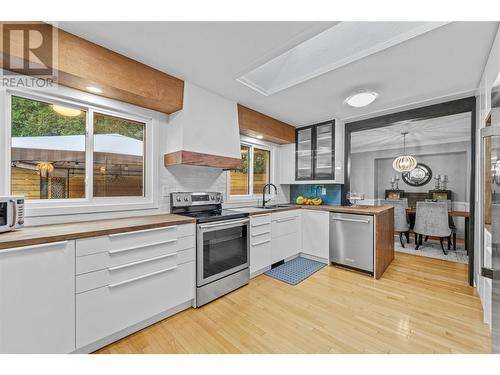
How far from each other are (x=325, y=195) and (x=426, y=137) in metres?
3.66

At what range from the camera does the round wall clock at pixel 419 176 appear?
19.0ft

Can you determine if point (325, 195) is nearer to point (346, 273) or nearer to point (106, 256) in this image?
point (346, 273)

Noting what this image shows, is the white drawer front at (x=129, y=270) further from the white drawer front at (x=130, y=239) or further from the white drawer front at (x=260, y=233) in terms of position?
the white drawer front at (x=260, y=233)

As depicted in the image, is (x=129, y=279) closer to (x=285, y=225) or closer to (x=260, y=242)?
(x=260, y=242)

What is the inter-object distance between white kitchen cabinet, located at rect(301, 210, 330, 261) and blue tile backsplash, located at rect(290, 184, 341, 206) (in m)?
0.60

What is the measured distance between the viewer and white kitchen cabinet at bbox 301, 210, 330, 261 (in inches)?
124

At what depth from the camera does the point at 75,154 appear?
1.98 metres

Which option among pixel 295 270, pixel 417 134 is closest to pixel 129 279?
pixel 295 270

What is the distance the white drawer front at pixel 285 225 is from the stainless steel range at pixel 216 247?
580 millimetres

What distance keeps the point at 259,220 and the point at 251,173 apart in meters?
1.14

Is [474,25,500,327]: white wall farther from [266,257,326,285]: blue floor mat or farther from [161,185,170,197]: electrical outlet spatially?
[161,185,170,197]: electrical outlet

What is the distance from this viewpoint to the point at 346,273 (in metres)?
2.85
